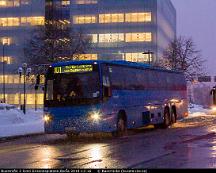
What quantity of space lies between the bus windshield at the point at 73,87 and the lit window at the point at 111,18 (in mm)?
100859

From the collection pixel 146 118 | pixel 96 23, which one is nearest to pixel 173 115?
pixel 146 118

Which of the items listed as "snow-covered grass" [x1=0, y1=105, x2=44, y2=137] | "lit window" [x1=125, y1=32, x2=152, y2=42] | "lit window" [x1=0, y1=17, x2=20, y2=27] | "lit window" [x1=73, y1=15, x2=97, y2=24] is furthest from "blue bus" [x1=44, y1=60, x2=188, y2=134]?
"lit window" [x1=0, y1=17, x2=20, y2=27]

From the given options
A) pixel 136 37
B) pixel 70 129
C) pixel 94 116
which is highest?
pixel 136 37

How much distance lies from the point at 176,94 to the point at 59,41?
3222 centimetres

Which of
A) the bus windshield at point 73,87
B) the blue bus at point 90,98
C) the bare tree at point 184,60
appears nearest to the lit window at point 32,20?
the bare tree at point 184,60

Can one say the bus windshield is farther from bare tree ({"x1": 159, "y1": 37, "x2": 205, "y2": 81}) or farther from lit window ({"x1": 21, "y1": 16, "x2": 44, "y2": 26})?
lit window ({"x1": 21, "y1": 16, "x2": 44, "y2": 26})

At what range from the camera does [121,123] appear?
26703 millimetres

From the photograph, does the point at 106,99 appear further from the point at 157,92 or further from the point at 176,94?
the point at 176,94

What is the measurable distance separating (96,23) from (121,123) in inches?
3956

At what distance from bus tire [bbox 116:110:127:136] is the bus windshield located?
2.34 m

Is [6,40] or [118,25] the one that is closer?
[6,40]

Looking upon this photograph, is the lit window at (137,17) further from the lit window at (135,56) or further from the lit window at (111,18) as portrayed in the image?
the lit window at (135,56)

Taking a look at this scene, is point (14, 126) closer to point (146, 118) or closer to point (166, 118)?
point (146, 118)

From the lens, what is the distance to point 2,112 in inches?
1539
